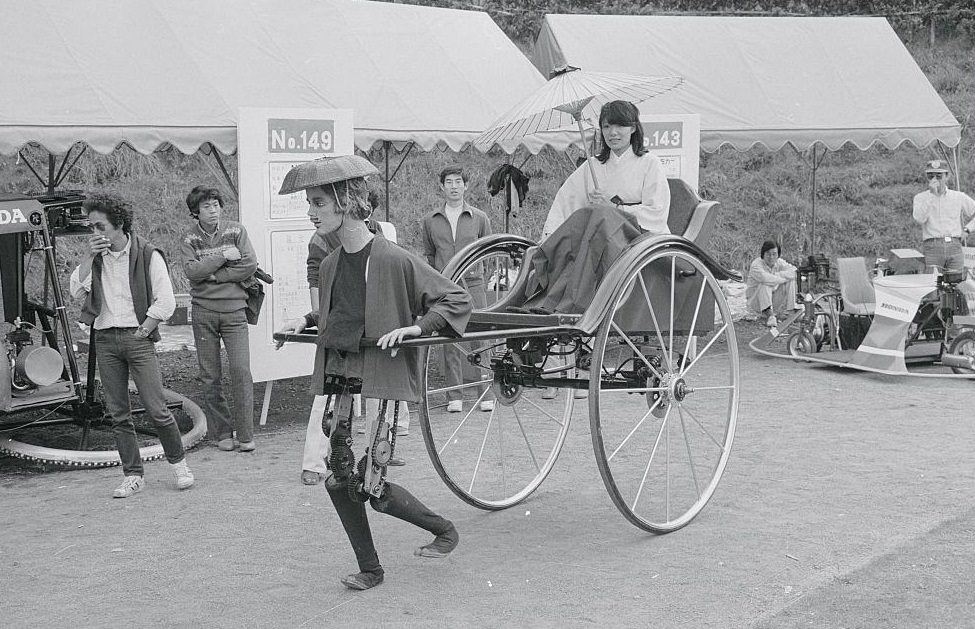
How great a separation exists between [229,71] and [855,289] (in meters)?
6.23

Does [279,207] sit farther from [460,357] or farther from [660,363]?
[660,363]

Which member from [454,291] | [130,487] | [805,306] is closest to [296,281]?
[130,487]

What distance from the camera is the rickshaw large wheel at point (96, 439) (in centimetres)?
700

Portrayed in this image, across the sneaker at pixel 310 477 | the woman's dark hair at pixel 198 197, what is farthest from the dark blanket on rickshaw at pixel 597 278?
the woman's dark hair at pixel 198 197

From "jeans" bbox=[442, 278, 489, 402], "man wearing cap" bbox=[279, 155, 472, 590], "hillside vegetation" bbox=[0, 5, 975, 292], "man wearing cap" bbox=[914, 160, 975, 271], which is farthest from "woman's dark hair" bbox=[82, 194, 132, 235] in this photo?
"hillside vegetation" bbox=[0, 5, 975, 292]

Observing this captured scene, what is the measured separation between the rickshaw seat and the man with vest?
6945 millimetres

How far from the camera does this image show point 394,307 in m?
4.47

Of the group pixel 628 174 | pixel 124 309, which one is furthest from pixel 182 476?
pixel 628 174

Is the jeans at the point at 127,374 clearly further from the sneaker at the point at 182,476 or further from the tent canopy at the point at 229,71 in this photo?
the tent canopy at the point at 229,71

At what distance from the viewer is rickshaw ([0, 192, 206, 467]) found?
6.87 meters

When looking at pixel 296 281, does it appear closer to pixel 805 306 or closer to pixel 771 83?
pixel 805 306

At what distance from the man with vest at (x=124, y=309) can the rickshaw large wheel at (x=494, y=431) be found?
60.5 inches

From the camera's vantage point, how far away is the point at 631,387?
5617 millimetres

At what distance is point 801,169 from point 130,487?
17711 millimetres
